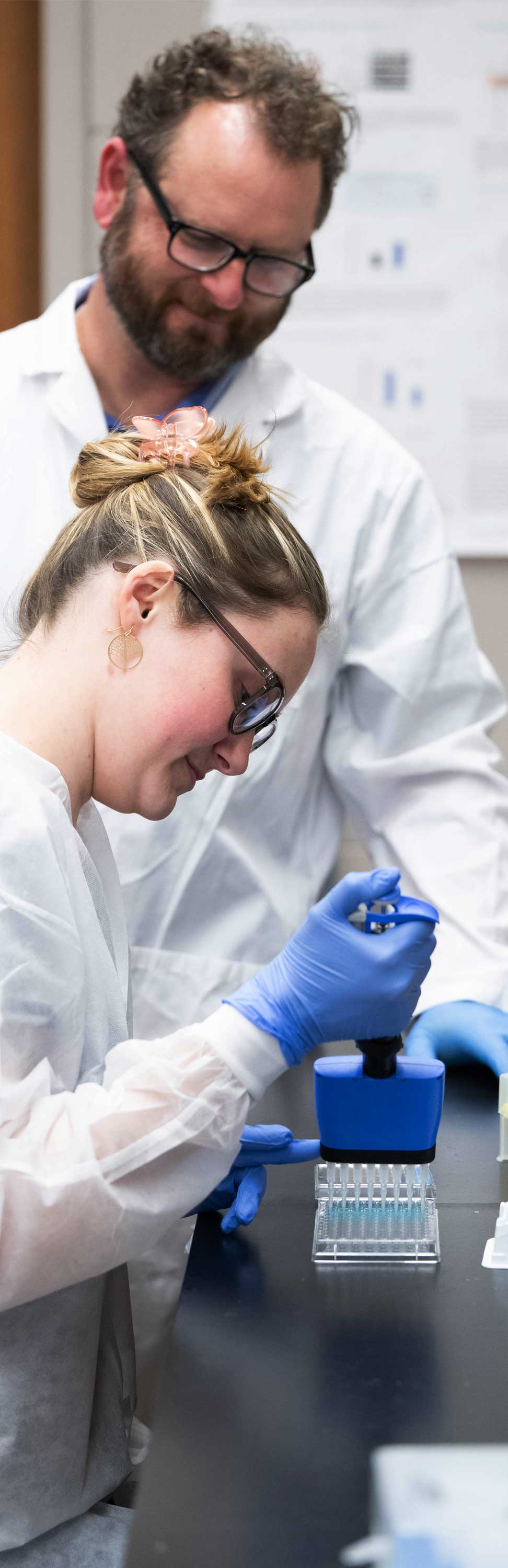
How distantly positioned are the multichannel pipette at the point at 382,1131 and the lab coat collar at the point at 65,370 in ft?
3.34

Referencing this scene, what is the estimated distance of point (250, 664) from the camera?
110cm

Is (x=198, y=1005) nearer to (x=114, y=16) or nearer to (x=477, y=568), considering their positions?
(x=477, y=568)

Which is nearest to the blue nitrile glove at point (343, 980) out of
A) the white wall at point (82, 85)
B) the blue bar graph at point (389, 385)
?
the white wall at point (82, 85)

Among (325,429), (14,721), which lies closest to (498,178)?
(325,429)

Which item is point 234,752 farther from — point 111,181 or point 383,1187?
point 111,181

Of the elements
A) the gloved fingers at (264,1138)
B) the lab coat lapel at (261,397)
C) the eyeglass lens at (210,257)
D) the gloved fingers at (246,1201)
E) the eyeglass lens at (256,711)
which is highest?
the eyeglass lens at (210,257)

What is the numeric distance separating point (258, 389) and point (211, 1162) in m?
1.26

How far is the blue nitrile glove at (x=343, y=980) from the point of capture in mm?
999

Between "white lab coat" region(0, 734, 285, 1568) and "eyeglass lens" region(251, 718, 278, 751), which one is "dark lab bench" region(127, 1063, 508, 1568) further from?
"eyeglass lens" region(251, 718, 278, 751)

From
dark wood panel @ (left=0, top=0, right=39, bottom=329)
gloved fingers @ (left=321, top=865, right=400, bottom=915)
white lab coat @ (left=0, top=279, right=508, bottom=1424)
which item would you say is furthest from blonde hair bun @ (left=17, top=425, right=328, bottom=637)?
dark wood panel @ (left=0, top=0, right=39, bottom=329)

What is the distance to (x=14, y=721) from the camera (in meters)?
1.07

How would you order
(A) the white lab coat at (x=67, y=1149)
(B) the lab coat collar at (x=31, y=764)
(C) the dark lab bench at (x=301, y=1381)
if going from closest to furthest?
(C) the dark lab bench at (x=301, y=1381)
(A) the white lab coat at (x=67, y=1149)
(B) the lab coat collar at (x=31, y=764)

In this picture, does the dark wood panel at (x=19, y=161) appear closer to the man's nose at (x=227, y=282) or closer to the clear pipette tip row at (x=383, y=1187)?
the man's nose at (x=227, y=282)

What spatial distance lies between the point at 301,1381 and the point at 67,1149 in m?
0.21
